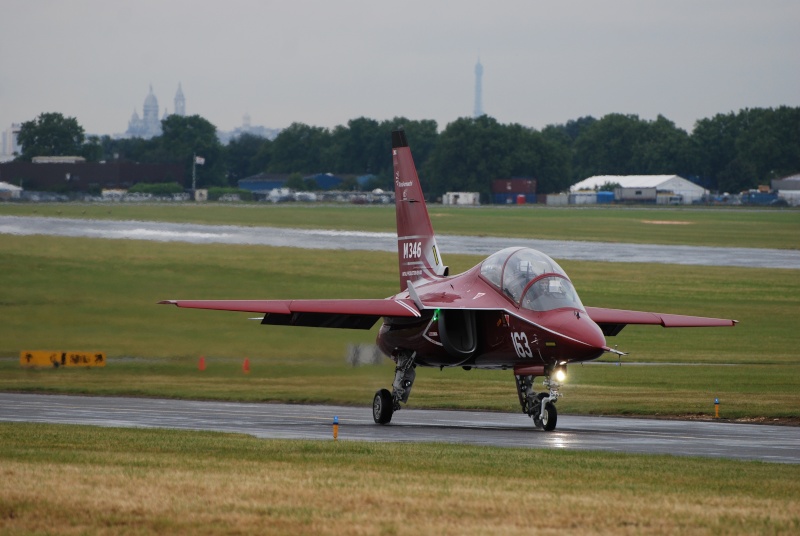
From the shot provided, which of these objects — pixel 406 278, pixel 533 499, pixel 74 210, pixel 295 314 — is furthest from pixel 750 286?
pixel 74 210

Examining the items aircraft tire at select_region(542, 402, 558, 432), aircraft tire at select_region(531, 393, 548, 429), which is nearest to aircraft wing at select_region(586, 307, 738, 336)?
aircraft tire at select_region(531, 393, 548, 429)

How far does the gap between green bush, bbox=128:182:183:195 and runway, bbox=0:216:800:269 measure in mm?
78655

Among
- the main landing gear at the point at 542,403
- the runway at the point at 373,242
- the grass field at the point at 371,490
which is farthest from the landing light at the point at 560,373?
the runway at the point at 373,242

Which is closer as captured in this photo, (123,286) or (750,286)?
(123,286)

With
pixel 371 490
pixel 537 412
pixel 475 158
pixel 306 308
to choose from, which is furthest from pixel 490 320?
pixel 475 158

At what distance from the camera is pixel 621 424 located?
2656cm

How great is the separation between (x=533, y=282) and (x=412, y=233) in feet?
22.1

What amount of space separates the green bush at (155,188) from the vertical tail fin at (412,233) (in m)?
144

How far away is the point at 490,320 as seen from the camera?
24750mm

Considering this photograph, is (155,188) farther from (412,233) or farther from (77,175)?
(412,233)

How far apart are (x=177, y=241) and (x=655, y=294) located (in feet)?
95.5

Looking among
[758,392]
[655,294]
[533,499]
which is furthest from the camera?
[655,294]

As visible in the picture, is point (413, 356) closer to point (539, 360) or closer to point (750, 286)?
point (539, 360)

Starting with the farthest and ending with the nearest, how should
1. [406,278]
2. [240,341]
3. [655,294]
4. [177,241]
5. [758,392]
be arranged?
[177,241]
[655,294]
[240,341]
[758,392]
[406,278]
